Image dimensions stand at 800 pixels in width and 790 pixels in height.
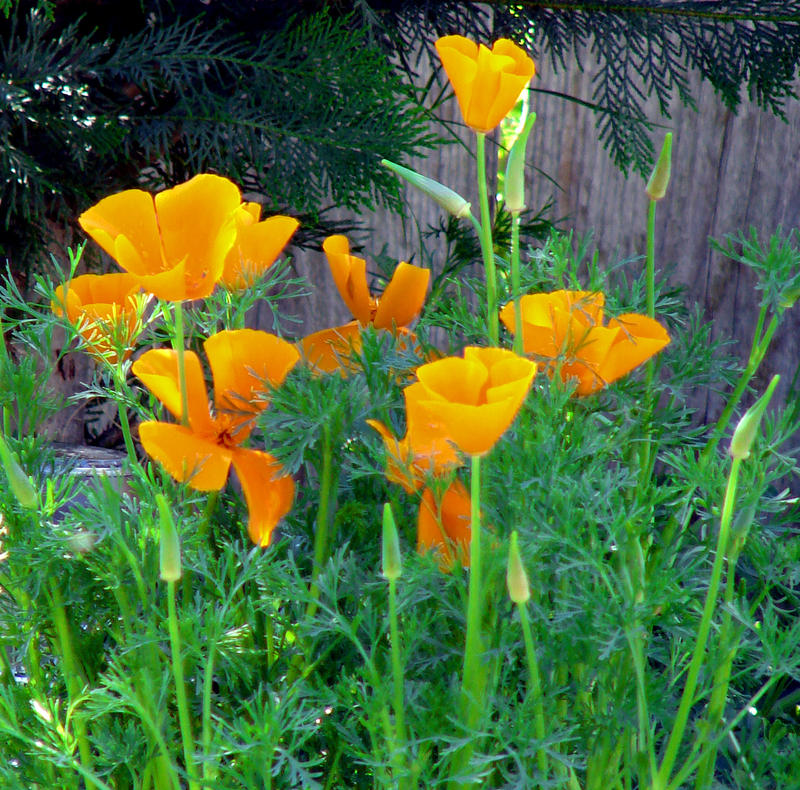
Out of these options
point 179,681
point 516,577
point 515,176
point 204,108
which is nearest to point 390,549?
point 516,577

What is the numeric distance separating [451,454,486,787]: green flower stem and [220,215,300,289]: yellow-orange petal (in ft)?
0.96

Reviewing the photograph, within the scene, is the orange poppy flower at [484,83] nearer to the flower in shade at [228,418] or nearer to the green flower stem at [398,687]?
the flower in shade at [228,418]

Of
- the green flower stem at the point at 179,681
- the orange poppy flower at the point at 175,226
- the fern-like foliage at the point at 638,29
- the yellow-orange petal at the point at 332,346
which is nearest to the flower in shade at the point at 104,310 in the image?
the orange poppy flower at the point at 175,226

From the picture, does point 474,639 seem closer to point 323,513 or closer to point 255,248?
point 323,513

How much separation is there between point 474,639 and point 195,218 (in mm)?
377

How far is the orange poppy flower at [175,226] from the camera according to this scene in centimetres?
71

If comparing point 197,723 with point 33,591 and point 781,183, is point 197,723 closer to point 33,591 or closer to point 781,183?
point 33,591

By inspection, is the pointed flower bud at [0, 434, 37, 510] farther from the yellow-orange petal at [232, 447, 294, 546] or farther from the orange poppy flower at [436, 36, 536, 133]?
the orange poppy flower at [436, 36, 536, 133]

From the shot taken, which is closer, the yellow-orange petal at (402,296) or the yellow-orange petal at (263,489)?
the yellow-orange petal at (263,489)

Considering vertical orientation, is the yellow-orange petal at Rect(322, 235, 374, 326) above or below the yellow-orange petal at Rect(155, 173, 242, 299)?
below

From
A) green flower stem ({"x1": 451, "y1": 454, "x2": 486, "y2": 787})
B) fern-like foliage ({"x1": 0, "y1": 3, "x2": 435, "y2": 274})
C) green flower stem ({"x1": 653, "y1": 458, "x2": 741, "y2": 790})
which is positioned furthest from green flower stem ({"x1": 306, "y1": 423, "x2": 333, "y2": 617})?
fern-like foliage ({"x1": 0, "y1": 3, "x2": 435, "y2": 274})

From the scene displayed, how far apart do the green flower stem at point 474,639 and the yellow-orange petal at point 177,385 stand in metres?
0.24

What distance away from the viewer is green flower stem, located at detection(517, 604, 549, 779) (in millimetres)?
573

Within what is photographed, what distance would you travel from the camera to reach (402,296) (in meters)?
0.85
